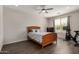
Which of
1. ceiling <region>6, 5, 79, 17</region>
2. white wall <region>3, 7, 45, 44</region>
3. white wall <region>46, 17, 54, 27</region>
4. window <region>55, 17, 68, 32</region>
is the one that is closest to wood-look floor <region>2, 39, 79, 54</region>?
white wall <region>3, 7, 45, 44</region>

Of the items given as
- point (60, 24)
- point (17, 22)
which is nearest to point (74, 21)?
point (60, 24)

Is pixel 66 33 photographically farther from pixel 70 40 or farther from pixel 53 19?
pixel 53 19

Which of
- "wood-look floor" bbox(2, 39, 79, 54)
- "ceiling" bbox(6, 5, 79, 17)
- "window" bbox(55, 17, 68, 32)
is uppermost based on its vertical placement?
"ceiling" bbox(6, 5, 79, 17)

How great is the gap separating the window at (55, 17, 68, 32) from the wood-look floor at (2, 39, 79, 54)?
265 millimetres

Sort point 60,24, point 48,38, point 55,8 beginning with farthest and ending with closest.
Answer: point 48,38, point 60,24, point 55,8

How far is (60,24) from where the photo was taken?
170 centimetres

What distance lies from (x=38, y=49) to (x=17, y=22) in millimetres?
686

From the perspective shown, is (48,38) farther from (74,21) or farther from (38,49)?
(74,21)

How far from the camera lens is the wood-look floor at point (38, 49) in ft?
4.91

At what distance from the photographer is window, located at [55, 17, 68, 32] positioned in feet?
5.42

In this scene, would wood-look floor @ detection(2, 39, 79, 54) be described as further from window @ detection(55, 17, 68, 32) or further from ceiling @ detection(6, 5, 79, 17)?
ceiling @ detection(6, 5, 79, 17)

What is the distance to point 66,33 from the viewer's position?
164 centimetres

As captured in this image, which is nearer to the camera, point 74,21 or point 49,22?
point 74,21

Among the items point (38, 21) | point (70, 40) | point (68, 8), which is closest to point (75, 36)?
point (70, 40)
